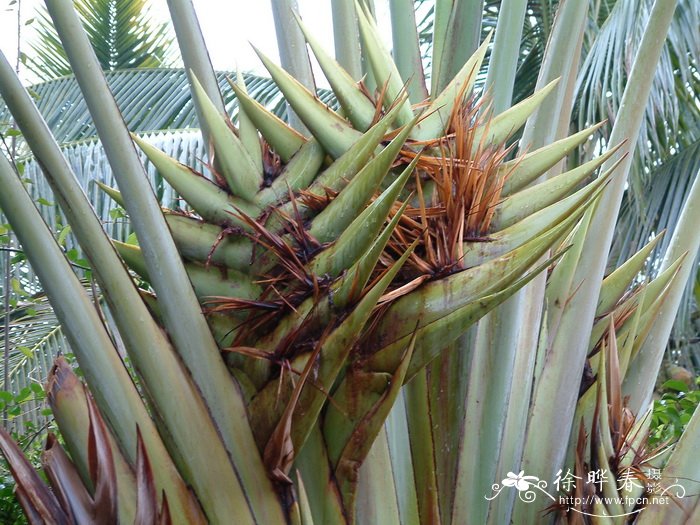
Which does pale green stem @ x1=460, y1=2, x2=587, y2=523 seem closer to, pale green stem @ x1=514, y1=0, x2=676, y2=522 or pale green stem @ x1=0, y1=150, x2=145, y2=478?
pale green stem @ x1=514, y1=0, x2=676, y2=522

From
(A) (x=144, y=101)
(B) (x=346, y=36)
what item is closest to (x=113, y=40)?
(A) (x=144, y=101)

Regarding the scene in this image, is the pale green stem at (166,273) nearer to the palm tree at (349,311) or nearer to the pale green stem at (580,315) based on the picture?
the palm tree at (349,311)

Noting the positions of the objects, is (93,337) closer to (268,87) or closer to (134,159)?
(134,159)

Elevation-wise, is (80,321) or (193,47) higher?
(193,47)

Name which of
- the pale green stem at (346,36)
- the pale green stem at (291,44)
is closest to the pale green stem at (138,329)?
the pale green stem at (291,44)

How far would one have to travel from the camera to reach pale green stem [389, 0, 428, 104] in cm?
140

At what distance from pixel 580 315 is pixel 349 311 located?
0.51m

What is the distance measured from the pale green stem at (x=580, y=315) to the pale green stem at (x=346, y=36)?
1.62 feet

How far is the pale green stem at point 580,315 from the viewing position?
1.32 metres

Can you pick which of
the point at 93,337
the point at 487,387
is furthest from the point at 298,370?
the point at 487,387

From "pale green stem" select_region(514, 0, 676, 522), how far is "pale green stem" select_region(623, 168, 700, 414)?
0.56 feet

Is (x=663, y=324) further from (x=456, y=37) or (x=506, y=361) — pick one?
(x=456, y=37)

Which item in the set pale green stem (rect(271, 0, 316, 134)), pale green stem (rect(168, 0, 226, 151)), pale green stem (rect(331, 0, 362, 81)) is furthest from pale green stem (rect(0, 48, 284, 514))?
pale green stem (rect(331, 0, 362, 81))

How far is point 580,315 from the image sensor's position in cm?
135
